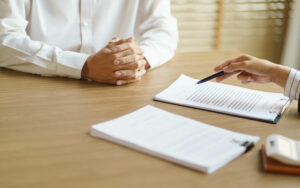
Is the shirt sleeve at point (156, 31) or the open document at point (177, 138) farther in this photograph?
the shirt sleeve at point (156, 31)

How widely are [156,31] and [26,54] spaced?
1.93 ft

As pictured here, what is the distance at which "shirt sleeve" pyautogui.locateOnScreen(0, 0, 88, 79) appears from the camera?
50.2 inches

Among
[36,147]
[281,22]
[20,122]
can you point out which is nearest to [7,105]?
[20,122]

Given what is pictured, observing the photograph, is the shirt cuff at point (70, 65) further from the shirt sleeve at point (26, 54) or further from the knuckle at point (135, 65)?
the knuckle at point (135, 65)

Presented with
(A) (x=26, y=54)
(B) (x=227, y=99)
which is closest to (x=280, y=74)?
(B) (x=227, y=99)

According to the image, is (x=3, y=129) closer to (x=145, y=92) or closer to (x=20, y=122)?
(x=20, y=122)

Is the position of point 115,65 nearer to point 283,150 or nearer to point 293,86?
point 293,86

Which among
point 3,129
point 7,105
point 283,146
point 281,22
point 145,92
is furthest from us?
point 281,22

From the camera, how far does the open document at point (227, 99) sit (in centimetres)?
99

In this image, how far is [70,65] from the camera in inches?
49.6

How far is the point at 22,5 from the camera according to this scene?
1.42m

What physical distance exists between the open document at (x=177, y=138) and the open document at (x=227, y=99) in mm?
136

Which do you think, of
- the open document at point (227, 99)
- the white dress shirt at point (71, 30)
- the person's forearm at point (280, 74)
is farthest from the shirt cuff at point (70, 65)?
the person's forearm at point (280, 74)

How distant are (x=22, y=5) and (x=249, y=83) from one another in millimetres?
921
